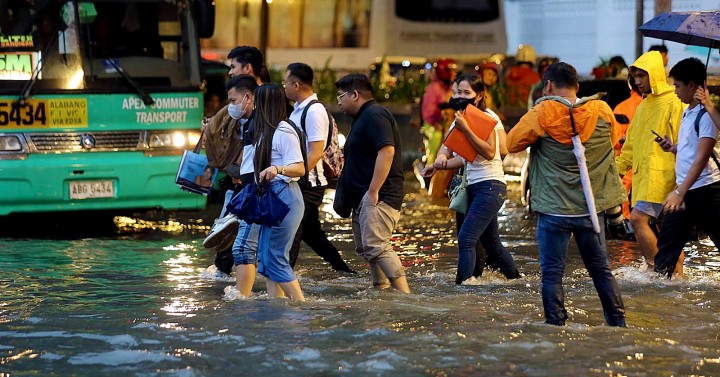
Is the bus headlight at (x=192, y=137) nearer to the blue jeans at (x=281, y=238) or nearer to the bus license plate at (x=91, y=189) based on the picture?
the bus license plate at (x=91, y=189)

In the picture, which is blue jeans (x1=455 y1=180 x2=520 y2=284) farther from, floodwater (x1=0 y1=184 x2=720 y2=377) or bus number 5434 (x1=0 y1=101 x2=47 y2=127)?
bus number 5434 (x1=0 y1=101 x2=47 y2=127)

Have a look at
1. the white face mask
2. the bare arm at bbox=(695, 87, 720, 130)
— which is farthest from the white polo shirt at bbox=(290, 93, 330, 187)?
the bare arm at bbox=(695, 87, 720, 130)

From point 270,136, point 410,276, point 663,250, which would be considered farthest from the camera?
point 410,276

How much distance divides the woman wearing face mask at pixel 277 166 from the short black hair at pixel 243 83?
76cm

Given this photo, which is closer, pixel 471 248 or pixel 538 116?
pixel 538 116

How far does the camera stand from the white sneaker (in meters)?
9.45

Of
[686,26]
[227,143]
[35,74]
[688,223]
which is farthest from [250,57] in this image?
[35,74]

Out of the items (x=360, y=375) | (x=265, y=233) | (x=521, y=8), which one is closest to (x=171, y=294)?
(x=265, y=233)

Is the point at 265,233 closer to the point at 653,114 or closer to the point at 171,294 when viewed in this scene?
the point at 171,294

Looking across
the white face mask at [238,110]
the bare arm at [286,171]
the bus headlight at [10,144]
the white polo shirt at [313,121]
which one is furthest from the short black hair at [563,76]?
the bus headlight at [10,144]

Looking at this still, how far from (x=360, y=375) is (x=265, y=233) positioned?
195 cm

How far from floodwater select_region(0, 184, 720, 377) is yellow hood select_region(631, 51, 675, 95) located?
1.41 meters

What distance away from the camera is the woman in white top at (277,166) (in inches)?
328

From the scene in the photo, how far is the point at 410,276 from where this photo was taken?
10.5m
